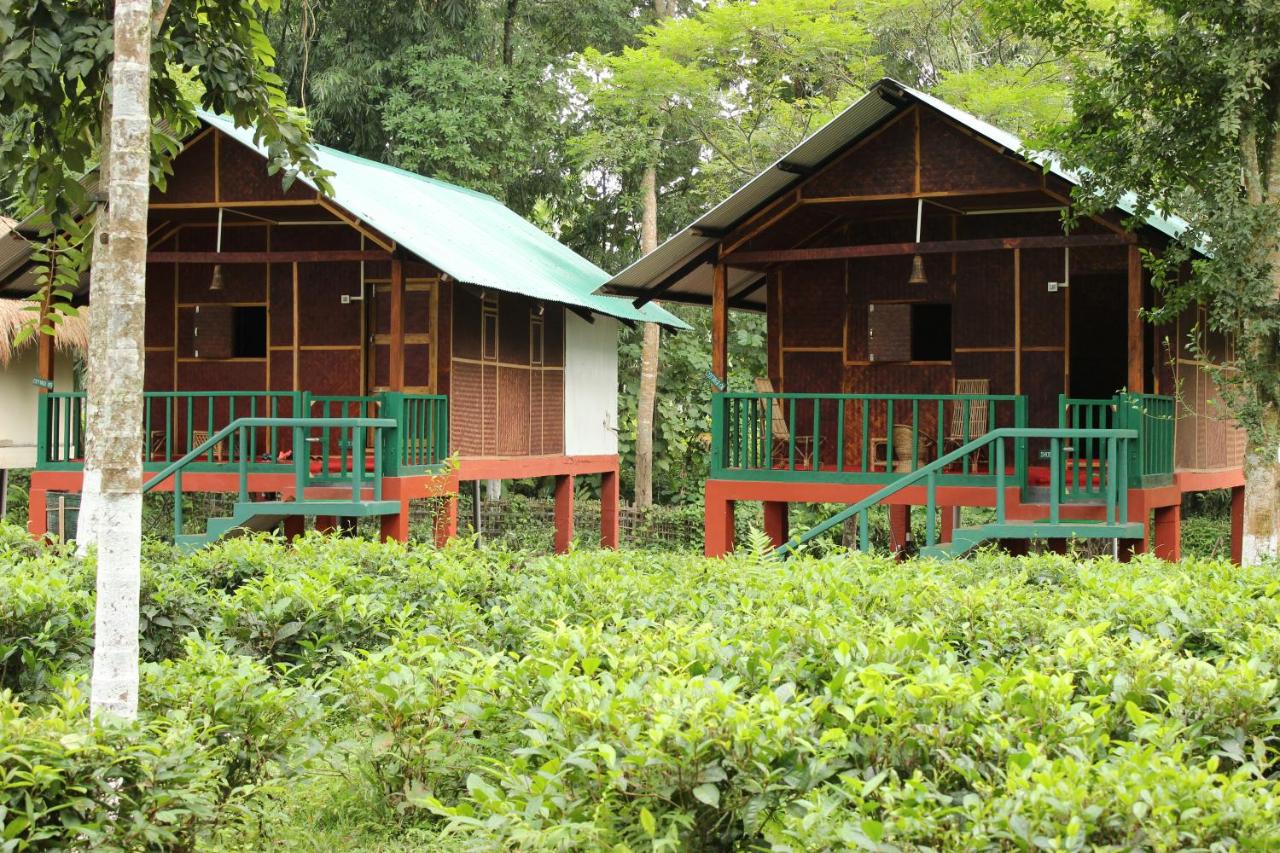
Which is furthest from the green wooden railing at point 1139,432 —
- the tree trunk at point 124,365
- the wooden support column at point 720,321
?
the tree trunk at point 124,365

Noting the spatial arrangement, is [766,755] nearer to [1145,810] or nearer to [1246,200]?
[1145,810]

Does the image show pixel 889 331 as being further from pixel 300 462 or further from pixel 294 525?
pixel 294 525

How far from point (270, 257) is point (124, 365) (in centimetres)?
1176

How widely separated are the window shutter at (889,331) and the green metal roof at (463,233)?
10.7 ft

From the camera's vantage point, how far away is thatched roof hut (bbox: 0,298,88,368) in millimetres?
22297

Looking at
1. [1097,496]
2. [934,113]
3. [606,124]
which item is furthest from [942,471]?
[606,124]

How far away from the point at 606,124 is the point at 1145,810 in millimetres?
24692

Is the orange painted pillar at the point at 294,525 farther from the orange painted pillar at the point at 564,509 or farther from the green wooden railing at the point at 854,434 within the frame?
the green wooden railing at the point at 854,434

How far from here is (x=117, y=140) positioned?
564 centimetres

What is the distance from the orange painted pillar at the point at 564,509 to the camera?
21.5 meters

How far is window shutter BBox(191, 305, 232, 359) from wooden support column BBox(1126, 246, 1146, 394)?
1061 centimetres

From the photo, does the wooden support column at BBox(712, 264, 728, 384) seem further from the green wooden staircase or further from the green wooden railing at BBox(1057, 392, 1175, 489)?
the green wooden railing at BBox(1057, 392, 1175, 489)

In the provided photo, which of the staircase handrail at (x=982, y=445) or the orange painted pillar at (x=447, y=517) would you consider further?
the orange painted pillar at (x=447, y=517)

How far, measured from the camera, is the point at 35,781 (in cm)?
437
